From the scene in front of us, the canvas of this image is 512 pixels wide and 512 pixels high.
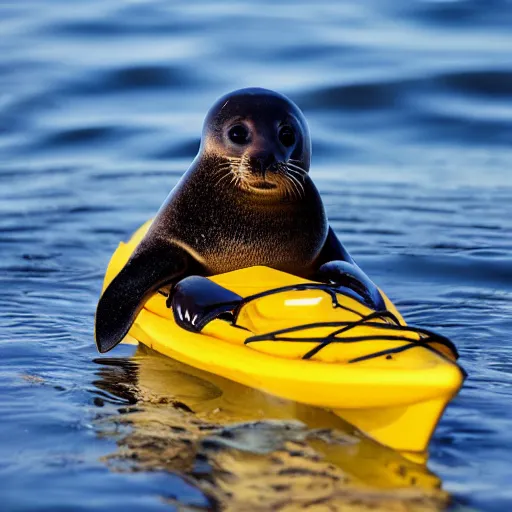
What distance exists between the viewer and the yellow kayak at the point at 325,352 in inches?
176

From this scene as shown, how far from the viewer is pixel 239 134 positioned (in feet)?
17.8

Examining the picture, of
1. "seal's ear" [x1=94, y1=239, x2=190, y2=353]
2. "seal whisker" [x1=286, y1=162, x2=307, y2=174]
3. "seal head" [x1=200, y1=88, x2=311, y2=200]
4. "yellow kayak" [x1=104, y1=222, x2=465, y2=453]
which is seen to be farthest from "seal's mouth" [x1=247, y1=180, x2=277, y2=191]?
"seal's ear" [x1=94, y1=239, x2=190, y2=353]

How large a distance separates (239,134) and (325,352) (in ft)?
3.64

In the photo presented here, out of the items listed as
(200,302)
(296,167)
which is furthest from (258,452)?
(296,167)

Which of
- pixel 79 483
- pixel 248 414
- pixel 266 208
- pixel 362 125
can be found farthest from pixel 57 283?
pixel 362 125

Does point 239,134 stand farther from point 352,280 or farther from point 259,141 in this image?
point 352,280

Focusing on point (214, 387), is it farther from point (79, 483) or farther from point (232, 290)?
point (79, 483)

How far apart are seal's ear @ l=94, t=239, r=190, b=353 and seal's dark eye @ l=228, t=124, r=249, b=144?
569 mm

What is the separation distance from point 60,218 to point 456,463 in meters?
5.26

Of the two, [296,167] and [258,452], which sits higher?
[296,167]

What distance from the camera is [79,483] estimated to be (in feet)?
13.7

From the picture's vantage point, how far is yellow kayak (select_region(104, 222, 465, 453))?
4.46 m

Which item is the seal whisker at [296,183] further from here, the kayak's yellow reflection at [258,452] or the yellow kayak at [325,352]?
the kayak's yellow reflection at [258,452]

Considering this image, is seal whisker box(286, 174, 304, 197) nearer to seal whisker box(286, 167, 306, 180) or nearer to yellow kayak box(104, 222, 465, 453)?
seal whisker box(286, 167, 306, 180)
